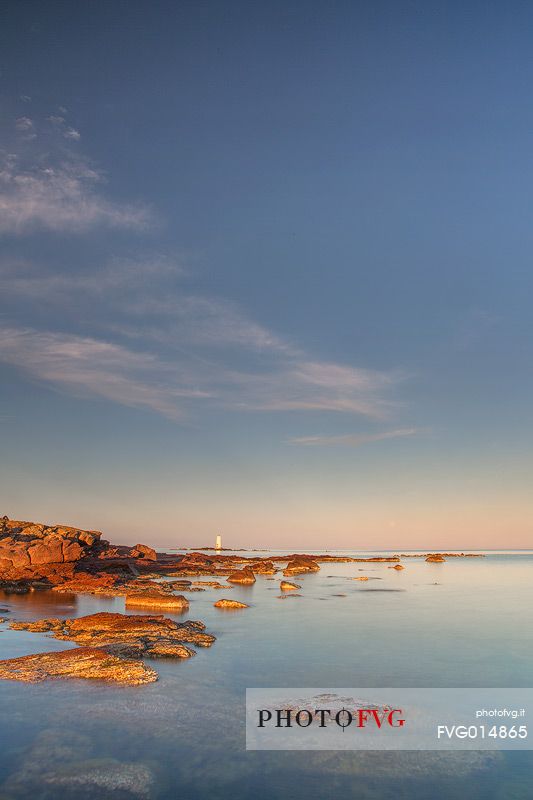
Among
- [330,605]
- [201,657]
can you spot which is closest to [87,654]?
[201,657]

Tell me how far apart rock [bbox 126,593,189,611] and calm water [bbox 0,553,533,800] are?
686 centimetres

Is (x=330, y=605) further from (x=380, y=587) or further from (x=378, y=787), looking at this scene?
(x=378, y=787)

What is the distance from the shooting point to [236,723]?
1371 cm

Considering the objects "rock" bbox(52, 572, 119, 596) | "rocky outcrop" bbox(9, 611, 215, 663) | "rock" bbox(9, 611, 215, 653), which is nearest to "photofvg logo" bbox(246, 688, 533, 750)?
"rocky outcrop" bbox(9, 611, 215, 663)

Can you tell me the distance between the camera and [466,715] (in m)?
15.0

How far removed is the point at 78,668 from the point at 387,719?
11.0 metres

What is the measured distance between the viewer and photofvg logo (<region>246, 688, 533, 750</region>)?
12.7 meters

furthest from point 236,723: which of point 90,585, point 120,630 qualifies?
point 90,585

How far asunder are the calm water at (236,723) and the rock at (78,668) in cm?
68

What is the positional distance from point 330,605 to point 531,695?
24196 mm

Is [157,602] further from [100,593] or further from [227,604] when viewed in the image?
[100,593]

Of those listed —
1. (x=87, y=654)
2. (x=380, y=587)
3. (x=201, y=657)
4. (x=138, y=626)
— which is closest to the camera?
(x=87, y=654)

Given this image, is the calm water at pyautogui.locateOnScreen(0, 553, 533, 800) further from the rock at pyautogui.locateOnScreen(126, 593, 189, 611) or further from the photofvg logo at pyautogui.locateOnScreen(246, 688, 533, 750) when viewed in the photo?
the rock at pyautogui.locateOnScreen(126, 593, 189, 611)

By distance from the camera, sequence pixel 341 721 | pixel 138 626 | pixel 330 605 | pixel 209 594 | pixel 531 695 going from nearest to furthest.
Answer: pixel 341 721 → pixel 531 695 → pixel 138 626 → pixel 330 605 → pixel 209 594
